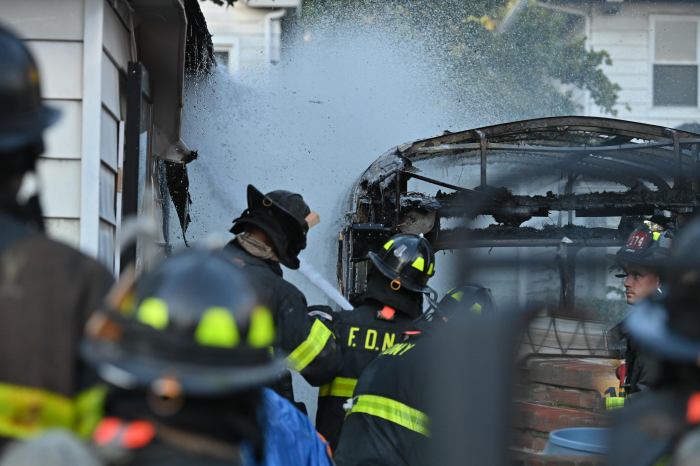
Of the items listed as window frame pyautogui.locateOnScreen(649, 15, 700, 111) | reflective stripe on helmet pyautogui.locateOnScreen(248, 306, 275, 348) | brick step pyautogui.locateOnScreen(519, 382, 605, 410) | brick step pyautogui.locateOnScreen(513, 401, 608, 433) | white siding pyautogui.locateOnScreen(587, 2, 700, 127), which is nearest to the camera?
reflective stripe on helmet pyautogui.locateOnScreen(248, 306, 275, 348)

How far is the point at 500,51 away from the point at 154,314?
1765 cm

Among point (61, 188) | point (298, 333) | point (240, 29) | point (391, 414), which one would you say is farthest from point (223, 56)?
point (391, 414)

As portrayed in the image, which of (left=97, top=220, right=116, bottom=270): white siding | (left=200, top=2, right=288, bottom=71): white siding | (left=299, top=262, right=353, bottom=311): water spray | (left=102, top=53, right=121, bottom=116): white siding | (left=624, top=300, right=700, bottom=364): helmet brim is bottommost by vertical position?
(left=299, top=262, right=353, bottom=311): water spray

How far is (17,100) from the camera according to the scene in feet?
7.72

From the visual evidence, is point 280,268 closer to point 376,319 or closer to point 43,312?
point 376,319

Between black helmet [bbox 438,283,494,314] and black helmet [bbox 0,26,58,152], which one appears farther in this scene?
black helmet [bbox 438,283,494,314]

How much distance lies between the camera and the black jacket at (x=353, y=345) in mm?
5387

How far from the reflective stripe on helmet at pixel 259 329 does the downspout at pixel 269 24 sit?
1645 cm

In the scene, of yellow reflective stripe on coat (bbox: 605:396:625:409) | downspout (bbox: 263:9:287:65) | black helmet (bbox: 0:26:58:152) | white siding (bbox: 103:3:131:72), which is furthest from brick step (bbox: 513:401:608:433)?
downspout (bbox: 263:9:287:65)

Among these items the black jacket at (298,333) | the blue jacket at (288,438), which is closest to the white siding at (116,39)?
the black jacket at (298,333)

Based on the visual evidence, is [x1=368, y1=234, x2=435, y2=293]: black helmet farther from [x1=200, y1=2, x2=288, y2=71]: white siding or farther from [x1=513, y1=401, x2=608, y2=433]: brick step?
[x1=200, y1=2, x2=288, y2=71]: white siding

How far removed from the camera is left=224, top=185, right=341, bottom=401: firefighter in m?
5.00

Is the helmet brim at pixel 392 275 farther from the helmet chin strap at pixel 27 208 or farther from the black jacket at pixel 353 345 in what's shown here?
the helmet chin strap at pixel 27 208

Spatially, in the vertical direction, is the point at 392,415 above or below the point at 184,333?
below
